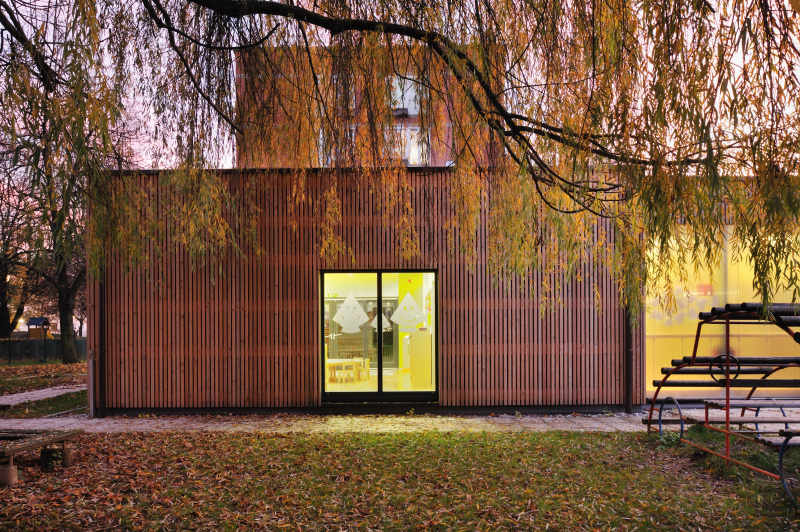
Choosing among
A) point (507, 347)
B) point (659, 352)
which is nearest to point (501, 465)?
point (507, 347)

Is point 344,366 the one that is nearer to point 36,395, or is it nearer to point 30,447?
point 30,447

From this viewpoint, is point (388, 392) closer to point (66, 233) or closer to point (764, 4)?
point (66, 233)

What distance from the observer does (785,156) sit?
10.4ft

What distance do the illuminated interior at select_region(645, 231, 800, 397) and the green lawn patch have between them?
9133mm

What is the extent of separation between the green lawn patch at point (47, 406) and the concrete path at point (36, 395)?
295 mm

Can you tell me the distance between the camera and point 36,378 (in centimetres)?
1487

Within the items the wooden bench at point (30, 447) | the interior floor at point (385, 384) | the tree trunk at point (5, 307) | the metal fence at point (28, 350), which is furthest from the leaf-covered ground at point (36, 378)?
the interior floor at point (385, 384)

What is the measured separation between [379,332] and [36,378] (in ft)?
37.6

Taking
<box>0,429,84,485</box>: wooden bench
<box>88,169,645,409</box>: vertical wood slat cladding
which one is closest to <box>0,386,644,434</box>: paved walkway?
<box>88,169,645,409</box>: vertical wood slat cladding

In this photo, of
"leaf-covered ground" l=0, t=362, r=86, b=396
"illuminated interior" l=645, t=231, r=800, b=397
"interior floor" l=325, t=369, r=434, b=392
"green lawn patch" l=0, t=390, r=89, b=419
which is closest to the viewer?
"interior floor" l=325, t=369, r=434, b=392

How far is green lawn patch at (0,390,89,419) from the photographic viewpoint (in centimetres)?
883

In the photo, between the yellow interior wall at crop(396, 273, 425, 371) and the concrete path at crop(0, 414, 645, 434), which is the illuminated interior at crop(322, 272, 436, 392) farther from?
the concrete path at crop(0, 414, 645, 434)

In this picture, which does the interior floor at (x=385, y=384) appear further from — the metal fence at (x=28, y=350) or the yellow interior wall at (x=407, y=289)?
the metal fence at (x=28, y=350)

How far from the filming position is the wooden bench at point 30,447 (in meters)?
4.62
